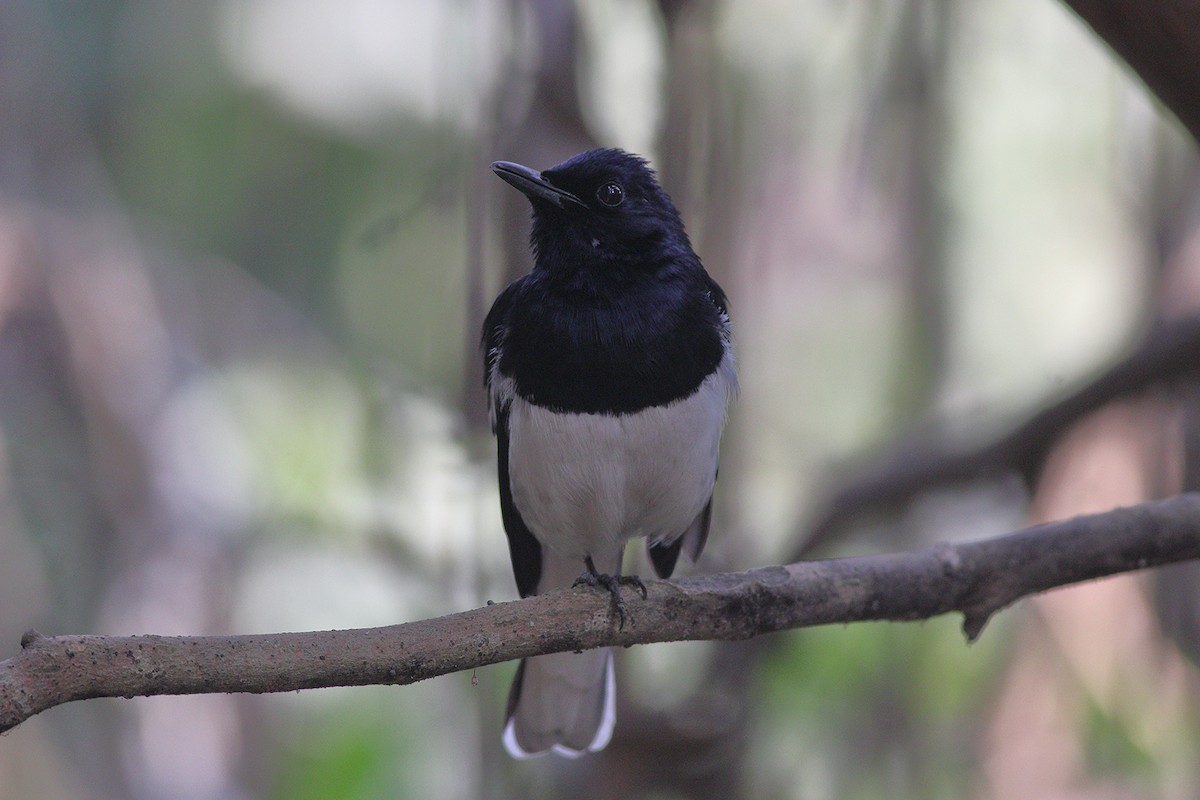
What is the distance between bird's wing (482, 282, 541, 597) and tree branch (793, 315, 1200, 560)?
4.52 ft

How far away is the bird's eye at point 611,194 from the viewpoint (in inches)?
139

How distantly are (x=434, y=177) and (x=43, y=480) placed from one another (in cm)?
302

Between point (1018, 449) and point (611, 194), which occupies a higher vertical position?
point (611, 194)

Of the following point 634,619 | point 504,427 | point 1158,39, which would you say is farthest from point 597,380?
point 1158,39

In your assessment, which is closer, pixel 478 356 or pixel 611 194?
pixel 611 194

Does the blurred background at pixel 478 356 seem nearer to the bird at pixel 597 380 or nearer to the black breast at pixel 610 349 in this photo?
the bird at pixel 597 380

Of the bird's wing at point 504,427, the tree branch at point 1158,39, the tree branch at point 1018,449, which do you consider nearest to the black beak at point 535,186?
the bird's wing at point 504,427

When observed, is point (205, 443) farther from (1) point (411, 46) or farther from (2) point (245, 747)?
(1) point (411, 46)

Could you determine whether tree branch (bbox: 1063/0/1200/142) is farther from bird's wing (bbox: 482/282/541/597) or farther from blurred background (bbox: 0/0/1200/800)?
blurred background (bbox: 0/0/1200/800)

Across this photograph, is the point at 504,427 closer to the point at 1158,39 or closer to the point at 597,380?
the point at 597,380

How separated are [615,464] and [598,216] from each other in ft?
2.62

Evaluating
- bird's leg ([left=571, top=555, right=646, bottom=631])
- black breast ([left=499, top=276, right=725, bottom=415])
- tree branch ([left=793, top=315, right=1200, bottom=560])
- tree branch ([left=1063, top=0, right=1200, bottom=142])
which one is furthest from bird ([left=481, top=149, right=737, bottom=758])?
tree branch ([left=1063, top=0, right=1200, bottom=142])

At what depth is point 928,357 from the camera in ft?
19.6

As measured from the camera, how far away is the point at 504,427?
11.6 feet
